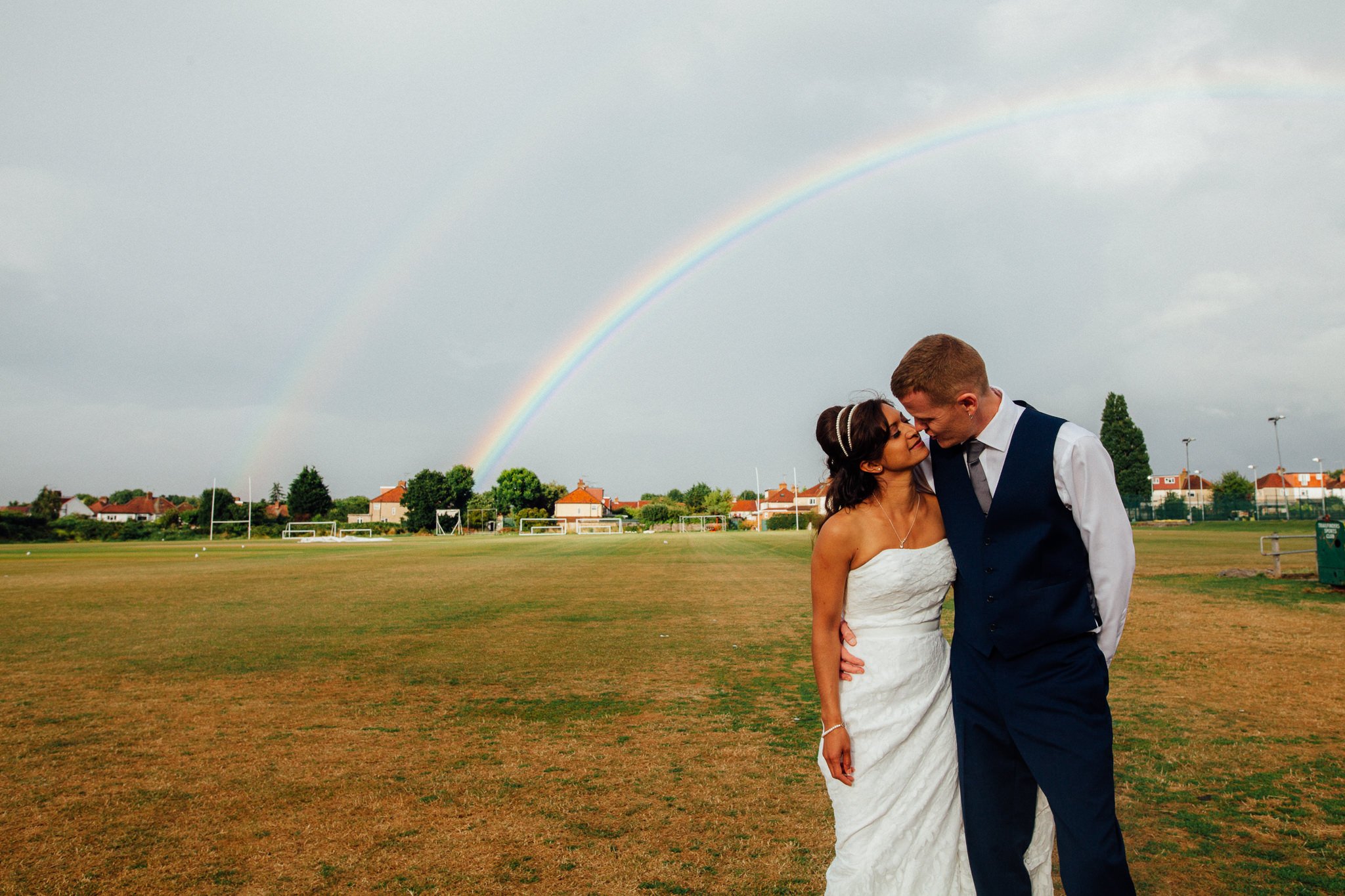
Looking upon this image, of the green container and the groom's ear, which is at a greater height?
the groom's ear

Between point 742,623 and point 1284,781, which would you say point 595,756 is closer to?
point 1284,781

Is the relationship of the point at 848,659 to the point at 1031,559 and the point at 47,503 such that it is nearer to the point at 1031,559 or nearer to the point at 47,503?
the point at 1031,559

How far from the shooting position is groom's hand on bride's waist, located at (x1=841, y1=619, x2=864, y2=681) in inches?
113

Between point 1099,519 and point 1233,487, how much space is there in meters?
122

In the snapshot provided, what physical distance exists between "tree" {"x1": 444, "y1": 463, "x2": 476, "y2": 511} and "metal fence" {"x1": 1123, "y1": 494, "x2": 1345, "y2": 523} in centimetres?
7886

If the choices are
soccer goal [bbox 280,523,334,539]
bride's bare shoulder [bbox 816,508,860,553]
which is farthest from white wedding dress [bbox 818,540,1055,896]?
soccer goal [bbox 280,523,334,539]

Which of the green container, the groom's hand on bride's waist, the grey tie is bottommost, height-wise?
the green container

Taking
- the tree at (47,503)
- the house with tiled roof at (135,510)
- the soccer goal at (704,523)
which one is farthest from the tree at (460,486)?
the house with tiled roof at (135,510)

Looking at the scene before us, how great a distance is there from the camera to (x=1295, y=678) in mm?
7938

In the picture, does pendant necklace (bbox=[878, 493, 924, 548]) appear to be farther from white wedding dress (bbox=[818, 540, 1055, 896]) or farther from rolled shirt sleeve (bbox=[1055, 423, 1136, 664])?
rolled shirt sleeve (bbox=[1055, 423, 1136, 664])

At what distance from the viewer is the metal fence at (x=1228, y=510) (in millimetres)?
64062

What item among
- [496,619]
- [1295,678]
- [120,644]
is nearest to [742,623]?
[496,619]

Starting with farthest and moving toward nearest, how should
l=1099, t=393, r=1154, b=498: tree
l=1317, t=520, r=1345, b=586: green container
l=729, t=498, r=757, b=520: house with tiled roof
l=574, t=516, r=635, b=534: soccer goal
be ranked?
1. l=729, t=498, r=757, b=520: house with tiled roof
2. l=574, t=516, r=635, b=534: soccer goal
3. l=1099, t=393, r=1154, b=498: tree
4. l=1317, t=520, r=1345, b=586: green container

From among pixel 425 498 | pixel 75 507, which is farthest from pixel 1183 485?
pixel 75 507
